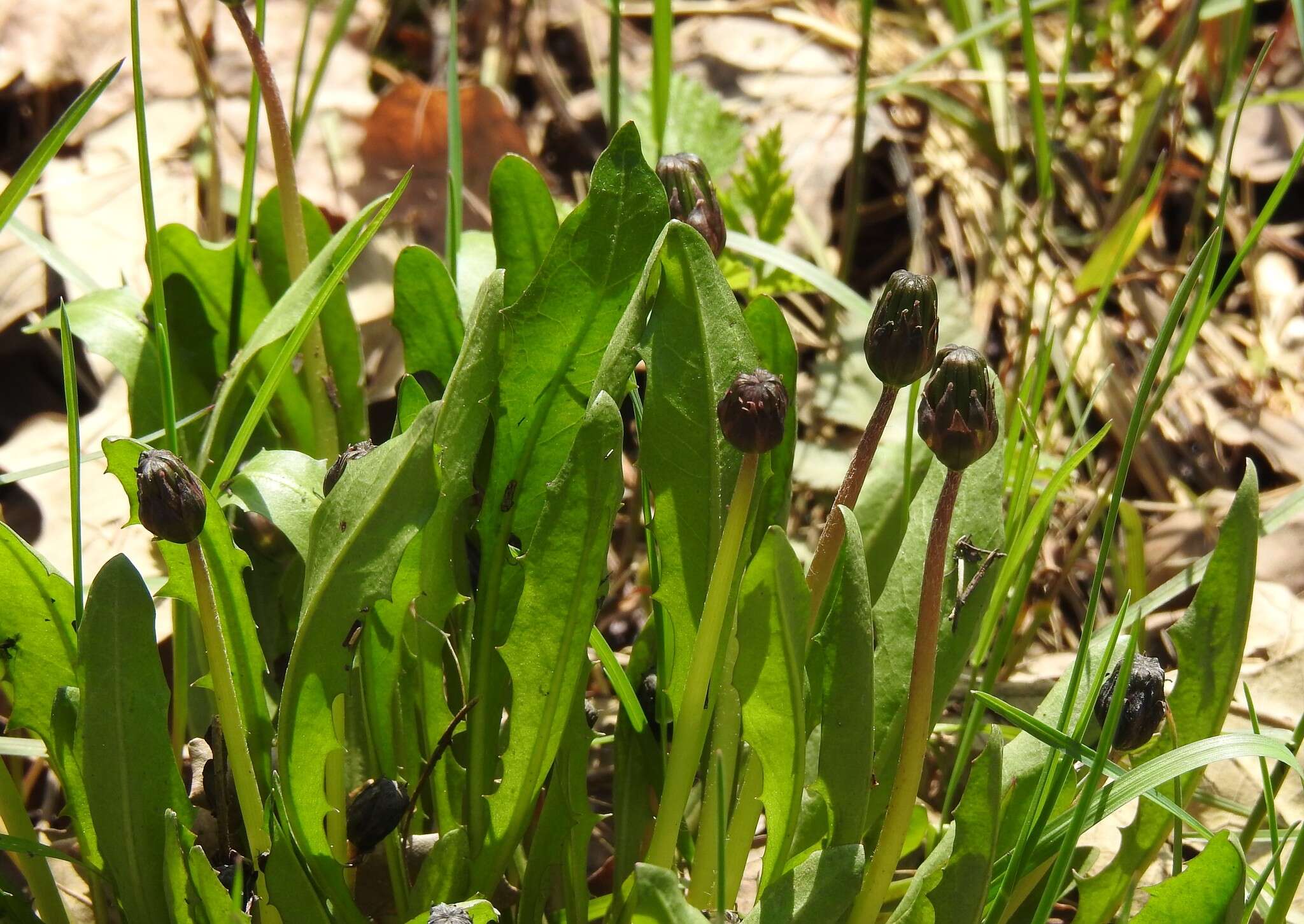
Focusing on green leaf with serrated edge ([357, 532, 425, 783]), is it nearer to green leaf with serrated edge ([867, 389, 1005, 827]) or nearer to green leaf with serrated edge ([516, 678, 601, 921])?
green leaf with serrated edge ([516, 678, 601, 921])

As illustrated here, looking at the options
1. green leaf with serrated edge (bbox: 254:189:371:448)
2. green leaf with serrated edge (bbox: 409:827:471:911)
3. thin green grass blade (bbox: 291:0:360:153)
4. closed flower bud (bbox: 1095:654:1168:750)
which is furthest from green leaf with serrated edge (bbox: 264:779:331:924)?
thin green grass blade (bbox: 291:0:360:153)

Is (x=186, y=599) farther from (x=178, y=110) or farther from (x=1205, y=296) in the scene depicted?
(x=178, y=110)

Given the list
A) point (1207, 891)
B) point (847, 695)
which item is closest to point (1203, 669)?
point (1207, 891)

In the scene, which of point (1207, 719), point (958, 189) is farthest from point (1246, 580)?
point (958, 189)

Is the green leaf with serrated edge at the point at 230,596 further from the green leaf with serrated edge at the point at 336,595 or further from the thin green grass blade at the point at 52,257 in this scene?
the thin green grass blade at the point at 52,257

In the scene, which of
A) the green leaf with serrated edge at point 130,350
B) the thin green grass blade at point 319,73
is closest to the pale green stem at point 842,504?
the green leaf with serrated edge at point 130,350
